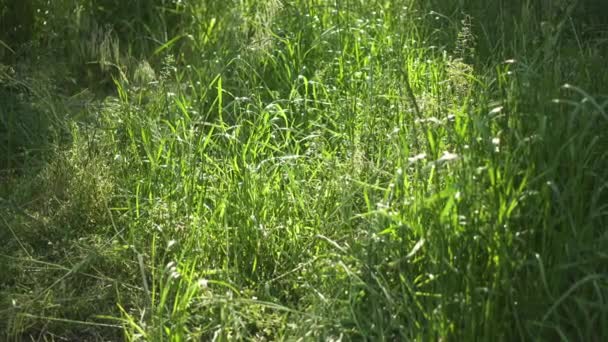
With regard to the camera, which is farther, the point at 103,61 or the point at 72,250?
the point at 103,61

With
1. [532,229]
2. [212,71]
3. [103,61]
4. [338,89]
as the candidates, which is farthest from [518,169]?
[103,61]

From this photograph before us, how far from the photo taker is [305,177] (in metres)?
4.00

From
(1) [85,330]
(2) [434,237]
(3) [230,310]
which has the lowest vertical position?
(1) [85,330]

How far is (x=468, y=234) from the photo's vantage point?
291 centimetres

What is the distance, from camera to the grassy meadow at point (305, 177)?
116 inches

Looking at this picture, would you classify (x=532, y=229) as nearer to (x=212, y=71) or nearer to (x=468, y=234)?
(x=468, y=234)

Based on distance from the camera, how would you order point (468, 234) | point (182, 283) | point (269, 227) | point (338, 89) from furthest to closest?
1. point (338, 89)
2. point (269, 227)
3. point (182, 283)
4. point (468, 234)

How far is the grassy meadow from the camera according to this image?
294 cm

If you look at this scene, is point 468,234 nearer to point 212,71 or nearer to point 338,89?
point 338,89

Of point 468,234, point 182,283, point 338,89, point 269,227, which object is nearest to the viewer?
point 468,234

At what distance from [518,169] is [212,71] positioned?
205 centimetres

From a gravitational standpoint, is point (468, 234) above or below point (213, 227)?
above

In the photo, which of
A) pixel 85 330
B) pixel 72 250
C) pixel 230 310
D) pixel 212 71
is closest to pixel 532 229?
pixel 230 310

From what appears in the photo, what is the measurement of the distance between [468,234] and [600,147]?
715 millimetres
